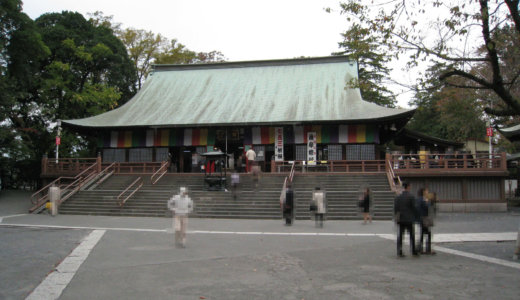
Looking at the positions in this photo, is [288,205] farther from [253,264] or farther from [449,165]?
[449,165]

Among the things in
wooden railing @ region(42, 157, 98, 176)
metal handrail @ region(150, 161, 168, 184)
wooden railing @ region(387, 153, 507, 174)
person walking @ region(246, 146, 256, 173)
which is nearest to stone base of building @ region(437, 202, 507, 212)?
wooden railing @ region(387, 153, 507, 174)

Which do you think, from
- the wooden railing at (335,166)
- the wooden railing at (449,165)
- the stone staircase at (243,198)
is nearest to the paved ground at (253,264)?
the stone staircase at (243,198)

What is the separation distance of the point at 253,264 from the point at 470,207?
1680cm

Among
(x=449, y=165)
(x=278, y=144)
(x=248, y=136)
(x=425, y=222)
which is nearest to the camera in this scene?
(x=425, y=222)

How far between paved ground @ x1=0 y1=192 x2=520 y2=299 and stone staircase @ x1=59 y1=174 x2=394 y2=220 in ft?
12.8

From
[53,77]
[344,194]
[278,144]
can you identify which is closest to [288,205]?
[344,194]

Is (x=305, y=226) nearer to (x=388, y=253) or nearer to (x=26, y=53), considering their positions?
(x=388, y=253)

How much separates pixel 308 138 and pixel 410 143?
37.1 ft

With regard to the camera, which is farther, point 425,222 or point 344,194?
point 344,194

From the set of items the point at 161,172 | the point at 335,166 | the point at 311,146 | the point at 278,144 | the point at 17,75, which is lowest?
the point at 161,172

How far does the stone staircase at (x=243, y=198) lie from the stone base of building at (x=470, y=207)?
3.18 metres

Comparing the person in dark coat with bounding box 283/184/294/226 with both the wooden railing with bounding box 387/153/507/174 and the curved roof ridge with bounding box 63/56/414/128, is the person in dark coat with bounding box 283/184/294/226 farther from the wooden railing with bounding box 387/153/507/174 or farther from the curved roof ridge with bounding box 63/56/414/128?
the curved roof ridge with bounding box 63/56/414/128

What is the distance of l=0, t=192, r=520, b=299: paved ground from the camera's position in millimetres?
6191

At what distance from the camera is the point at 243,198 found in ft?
64.5
